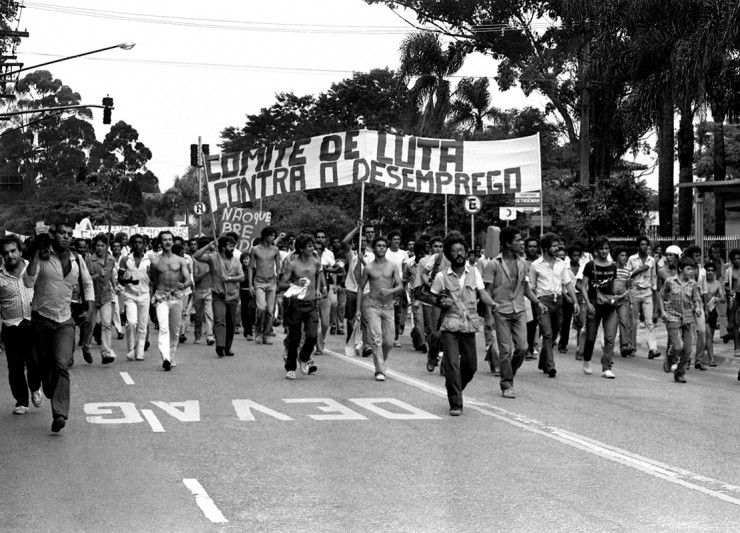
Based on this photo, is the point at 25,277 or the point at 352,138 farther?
the point at 352,138

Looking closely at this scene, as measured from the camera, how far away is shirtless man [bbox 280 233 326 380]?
47.0 ft

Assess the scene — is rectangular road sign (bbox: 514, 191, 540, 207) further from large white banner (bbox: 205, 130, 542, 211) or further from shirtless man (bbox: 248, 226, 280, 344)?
shirtless man (bbox: 248, 226, 280, 344)

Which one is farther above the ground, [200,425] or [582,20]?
[582,20]

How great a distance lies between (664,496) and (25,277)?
19.5 feet

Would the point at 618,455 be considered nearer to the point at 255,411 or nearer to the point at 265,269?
the point at 255,411

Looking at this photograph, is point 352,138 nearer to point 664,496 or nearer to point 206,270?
point 206,270

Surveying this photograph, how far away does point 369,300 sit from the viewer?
14234 mm

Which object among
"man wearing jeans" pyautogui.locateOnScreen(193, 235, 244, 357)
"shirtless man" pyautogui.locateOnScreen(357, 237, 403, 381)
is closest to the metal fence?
"man wearing jeans" pyautogui.locateOnScreen(193, 235, 244, 357)

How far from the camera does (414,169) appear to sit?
18656 millimetres

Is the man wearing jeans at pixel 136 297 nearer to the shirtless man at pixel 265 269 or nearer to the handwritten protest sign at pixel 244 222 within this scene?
the shirtless man at pixel 265 269

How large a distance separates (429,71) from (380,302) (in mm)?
28626

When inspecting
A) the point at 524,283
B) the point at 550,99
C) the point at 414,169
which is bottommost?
the point at 524,283

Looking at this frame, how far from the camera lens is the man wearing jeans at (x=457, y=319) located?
11.3 metres

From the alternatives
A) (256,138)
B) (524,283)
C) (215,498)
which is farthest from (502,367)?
(256,138)
